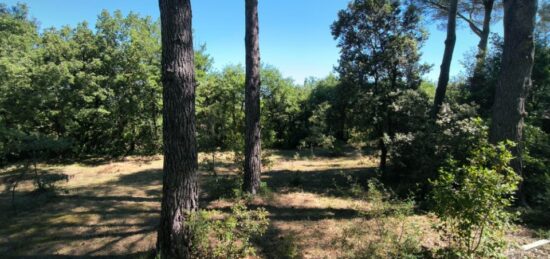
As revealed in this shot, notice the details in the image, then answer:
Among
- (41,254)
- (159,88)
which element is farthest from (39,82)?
(41,254)

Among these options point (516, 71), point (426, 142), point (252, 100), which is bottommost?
point (426, 142)

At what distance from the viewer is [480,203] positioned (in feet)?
10.8

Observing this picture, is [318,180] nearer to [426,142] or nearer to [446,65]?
[426,142]

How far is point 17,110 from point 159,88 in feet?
16.6

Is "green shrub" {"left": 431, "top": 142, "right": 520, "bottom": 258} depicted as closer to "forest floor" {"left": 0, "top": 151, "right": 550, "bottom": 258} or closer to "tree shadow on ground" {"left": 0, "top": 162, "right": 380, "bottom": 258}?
"forest floor" {"left": 0, "top": 151, "right": 550, "bottom": 258}

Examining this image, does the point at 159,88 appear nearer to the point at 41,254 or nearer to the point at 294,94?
the point at 294,94

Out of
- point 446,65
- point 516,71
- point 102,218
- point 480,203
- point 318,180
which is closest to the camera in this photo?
point 480,203

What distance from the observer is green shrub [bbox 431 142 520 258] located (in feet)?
10.7

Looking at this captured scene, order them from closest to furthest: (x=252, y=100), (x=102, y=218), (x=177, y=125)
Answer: (x=177, y=125), (x=102, y=218), (x=252, y=100)

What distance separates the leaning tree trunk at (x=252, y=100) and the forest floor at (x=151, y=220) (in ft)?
2.07

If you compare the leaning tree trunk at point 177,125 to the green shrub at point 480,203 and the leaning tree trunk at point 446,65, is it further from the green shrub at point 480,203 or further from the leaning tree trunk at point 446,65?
the leaning tree trunk at point 446,65

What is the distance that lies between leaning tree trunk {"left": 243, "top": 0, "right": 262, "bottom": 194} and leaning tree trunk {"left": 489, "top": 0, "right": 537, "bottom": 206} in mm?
4477

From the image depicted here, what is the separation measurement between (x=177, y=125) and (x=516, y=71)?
580cm

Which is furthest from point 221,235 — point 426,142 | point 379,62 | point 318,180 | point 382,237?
point 379,62
